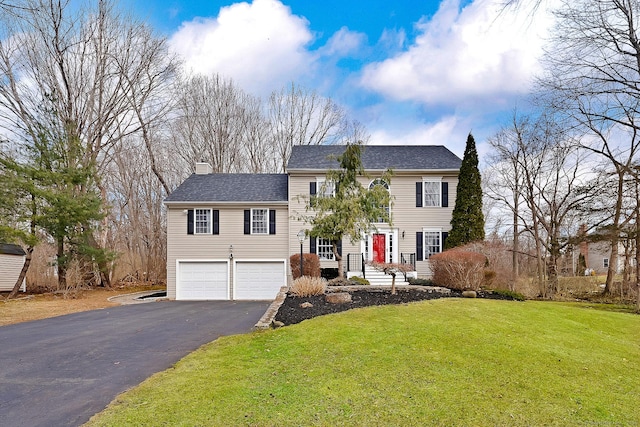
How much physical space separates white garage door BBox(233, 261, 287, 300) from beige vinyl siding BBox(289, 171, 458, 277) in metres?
1.36

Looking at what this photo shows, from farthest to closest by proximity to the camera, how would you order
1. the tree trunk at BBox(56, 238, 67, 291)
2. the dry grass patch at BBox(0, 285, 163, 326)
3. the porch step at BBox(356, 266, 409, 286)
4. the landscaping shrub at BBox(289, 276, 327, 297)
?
the tree trunk at BBox(56, 238, 67, 291), the porch step at BBox(356, 266, 409, 286), the dry grass patch at BBox(0, 285, 163, 326), the landscaping shrub at BBox(289, 276, 327, 297)

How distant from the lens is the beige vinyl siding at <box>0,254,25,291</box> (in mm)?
21172

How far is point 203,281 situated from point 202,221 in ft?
9.16

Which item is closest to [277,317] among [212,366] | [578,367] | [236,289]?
[212,366]

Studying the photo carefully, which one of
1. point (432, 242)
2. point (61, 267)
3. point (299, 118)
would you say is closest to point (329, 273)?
point (432, 242)

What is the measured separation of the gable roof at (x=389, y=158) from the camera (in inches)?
741

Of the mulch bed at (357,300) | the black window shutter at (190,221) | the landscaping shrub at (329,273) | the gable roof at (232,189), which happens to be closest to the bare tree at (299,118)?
the gable roof at (232,189)

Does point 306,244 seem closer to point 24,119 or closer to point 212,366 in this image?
point 212,366

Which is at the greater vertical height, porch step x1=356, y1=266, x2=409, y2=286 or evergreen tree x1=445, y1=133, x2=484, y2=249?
evergreen tree x1=445, y1=133, x2=484, y2=249

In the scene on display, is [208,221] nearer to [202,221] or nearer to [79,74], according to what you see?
[202,221]

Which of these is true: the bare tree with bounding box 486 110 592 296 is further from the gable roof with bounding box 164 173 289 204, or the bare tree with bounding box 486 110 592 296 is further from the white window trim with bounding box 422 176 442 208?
the gable roof with bounding box 164 173 289 204

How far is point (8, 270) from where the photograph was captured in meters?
21.6

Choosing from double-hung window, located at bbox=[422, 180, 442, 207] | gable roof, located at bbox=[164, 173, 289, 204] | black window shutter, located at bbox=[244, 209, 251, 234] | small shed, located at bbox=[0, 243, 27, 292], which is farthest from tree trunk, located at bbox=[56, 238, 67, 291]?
double-hung window, located at bbox=[422, 180, 442, 207]

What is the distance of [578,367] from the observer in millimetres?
5562
